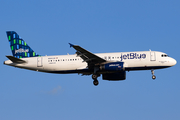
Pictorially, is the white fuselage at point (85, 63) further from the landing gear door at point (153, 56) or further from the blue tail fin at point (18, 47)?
the blue tail fin at point (18, 47)

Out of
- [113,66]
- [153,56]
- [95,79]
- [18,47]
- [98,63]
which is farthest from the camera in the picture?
[18,47]

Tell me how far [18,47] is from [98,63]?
46.9 ft

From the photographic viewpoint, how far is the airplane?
145 feet

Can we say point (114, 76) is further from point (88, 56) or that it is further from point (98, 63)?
point (88, 56)

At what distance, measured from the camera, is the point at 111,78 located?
4944 centimetres

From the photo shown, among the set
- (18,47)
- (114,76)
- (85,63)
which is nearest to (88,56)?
(85,63)

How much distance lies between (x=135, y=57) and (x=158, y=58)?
3.29 m

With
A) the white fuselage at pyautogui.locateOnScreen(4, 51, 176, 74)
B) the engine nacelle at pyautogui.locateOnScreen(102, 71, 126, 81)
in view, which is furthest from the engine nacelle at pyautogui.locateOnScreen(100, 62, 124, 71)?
the engine nacelle at pyautogui.locateOnScreen(102, 71, 126, 81)

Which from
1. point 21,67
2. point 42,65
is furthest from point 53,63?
point 21,67

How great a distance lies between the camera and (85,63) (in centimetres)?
4634

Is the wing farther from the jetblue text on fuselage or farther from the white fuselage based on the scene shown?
the jetblue text on fuselage

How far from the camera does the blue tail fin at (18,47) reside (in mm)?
50188

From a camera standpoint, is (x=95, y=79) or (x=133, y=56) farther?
(x=95, y=79)

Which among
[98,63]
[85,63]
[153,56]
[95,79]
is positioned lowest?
[95,79]
